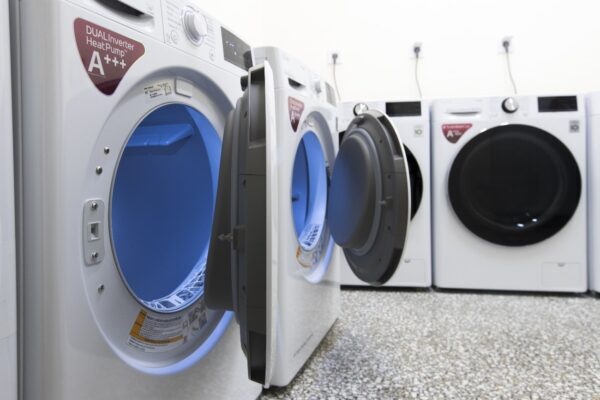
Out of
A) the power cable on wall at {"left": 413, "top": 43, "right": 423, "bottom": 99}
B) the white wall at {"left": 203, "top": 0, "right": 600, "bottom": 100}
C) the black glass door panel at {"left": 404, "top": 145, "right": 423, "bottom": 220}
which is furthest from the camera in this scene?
the power cable on wall at {"left": 413, "top": 43, "right": 423, "bottom": 99}

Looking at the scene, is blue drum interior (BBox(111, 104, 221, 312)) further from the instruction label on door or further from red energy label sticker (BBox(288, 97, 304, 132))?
red energy label sticker (BBox(288, 97, 304, 132))

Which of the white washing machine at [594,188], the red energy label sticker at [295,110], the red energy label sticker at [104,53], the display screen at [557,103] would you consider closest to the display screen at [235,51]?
the red energy label sticker at [295,110]

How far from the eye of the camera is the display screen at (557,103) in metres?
1.63

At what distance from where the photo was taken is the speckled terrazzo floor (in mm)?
908

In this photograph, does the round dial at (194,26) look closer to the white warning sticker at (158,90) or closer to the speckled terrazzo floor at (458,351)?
the white warning sticker at (158,90)

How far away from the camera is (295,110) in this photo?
3.02ft

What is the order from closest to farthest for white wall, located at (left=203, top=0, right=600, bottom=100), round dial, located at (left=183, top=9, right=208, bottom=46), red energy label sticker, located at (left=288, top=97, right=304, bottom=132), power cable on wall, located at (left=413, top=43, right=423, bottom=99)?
round dial, located at (left=183, top=9, right=208, bottom=46)
red energy label sticker, located at (left=288, top=97, right=304, bottom=132)
white wall, located at (left=203, top=0, right=600, bottom=100)
power cable on wall, located at (left=413, top=43, right=423, bottom=99)

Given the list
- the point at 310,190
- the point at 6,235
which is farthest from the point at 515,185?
the point at 6,235

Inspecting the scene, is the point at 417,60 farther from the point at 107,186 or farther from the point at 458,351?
the point at 107,186

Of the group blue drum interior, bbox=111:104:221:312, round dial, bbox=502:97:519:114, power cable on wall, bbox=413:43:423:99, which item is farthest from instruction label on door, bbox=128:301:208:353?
power cable on wall, bbox=413:43:423:99

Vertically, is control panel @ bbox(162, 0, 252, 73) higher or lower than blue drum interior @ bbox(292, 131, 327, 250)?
higher

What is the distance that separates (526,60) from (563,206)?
100cm

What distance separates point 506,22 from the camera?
84.2 inches

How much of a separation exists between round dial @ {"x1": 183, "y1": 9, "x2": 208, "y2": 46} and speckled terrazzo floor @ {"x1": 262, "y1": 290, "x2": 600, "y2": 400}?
78cm
